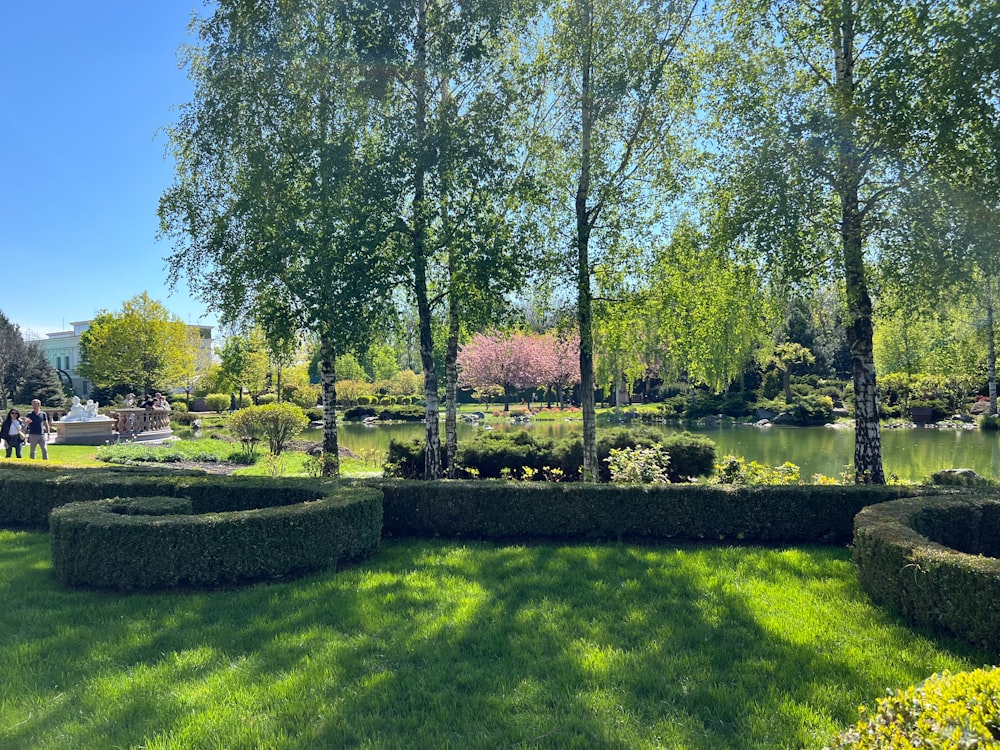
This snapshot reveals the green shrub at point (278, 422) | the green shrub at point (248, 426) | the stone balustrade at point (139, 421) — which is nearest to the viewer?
the green shrub at point (278, 422)

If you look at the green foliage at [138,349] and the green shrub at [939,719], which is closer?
the green shrub at [939,719]

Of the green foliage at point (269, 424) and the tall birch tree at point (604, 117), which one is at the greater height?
the tall birch tree at point (604, 117)

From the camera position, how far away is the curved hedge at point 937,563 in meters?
3.76

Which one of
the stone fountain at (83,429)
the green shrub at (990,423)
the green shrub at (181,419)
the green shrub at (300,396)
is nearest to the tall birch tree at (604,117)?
the stone fountain at (83,429)

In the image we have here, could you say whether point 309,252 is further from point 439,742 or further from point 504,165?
point 439,742

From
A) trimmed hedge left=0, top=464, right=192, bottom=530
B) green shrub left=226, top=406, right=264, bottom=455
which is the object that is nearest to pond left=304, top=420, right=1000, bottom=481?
green shrub left=226, top=406, right=264, bottom=455

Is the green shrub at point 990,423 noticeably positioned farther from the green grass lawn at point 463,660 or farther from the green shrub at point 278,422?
the green shrub at point 278,422

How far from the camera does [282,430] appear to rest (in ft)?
59.4

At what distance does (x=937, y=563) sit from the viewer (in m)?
4.02

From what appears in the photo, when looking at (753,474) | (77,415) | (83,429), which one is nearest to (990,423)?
(753,474)

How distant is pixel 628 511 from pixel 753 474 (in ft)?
11.4

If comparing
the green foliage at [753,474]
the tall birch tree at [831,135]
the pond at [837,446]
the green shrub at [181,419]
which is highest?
the tall birch tree at [831,135]

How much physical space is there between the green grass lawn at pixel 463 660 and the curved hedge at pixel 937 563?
186 mm

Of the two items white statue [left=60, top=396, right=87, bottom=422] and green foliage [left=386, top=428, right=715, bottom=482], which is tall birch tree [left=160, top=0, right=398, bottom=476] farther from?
white statue [left=60, top=396, right=87, bottom=422]
